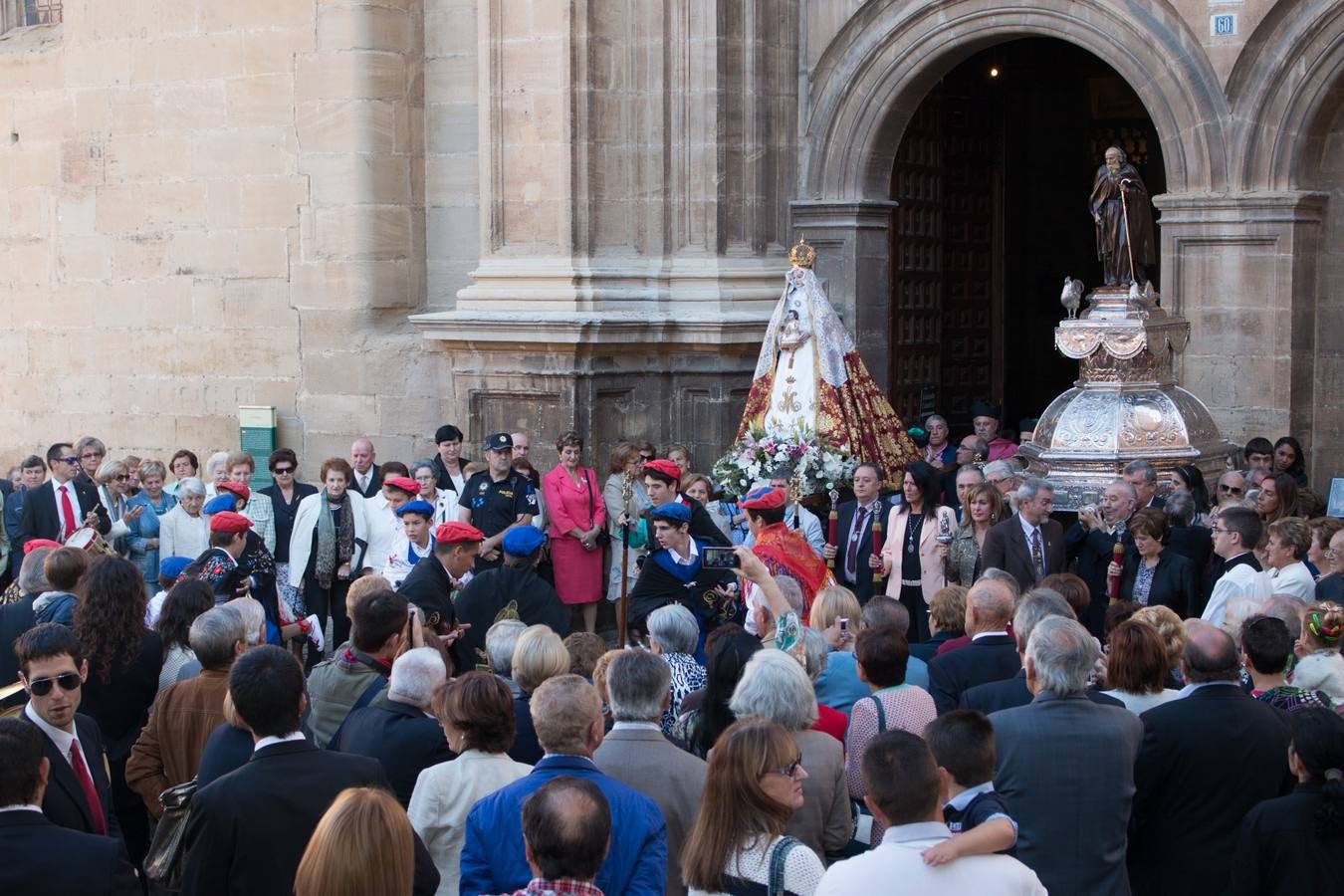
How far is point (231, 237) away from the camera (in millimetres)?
15445

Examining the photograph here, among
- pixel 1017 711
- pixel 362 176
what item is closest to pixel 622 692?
pixel 1017 711

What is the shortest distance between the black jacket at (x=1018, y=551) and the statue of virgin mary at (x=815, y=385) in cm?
261

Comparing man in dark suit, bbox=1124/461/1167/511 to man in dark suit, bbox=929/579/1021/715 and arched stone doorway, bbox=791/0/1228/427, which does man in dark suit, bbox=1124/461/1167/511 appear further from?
arched stone doorway, bbox=791/0/1228/427

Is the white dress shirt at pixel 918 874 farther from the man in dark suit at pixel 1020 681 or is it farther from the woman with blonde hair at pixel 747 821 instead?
the man in dark suit at pixel 1020 681

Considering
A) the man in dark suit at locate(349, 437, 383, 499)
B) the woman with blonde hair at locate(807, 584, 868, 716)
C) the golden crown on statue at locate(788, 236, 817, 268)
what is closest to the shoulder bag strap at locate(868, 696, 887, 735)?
the woman with blonde hair at locate(807, 584, 868, 716)

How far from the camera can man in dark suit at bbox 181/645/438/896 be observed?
4727mm

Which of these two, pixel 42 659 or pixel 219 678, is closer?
pixel 42 659

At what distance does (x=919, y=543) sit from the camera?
9.83m

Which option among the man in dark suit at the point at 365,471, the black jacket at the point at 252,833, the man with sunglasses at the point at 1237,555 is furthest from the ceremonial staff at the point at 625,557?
→ the black jacket at the point at 252,833

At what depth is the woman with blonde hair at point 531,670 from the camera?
612 cm

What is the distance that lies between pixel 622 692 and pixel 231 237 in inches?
433

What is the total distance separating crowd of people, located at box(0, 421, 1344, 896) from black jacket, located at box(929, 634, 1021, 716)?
0.01 meters

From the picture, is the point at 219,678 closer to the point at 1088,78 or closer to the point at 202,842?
the point at 202,842

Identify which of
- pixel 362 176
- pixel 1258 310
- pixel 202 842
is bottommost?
pixel 202 842
